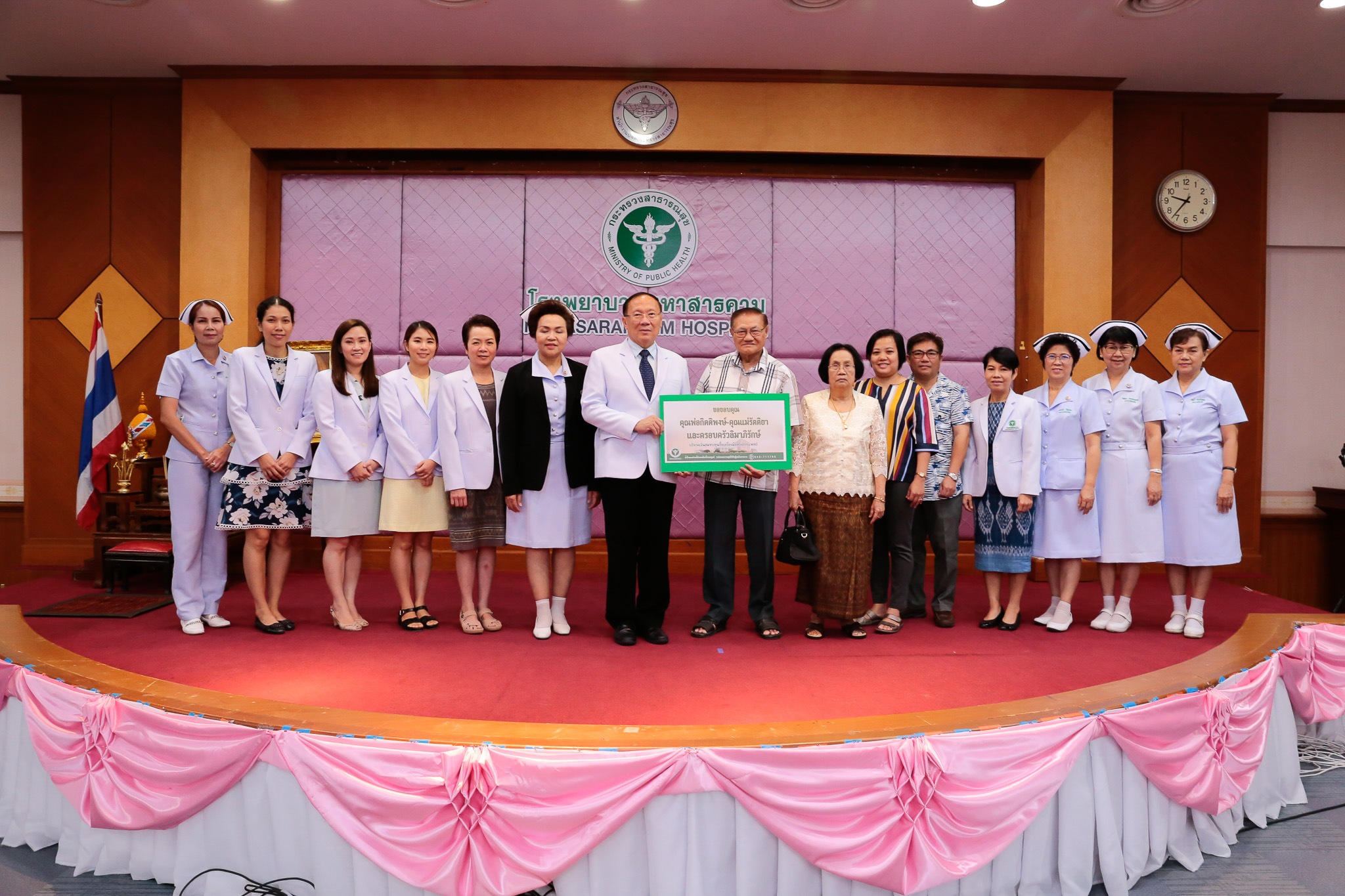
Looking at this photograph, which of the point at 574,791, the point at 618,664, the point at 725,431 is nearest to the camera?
the point at 574,791

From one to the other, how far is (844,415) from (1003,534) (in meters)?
1.12

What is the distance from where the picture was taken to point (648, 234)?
5.44 meters

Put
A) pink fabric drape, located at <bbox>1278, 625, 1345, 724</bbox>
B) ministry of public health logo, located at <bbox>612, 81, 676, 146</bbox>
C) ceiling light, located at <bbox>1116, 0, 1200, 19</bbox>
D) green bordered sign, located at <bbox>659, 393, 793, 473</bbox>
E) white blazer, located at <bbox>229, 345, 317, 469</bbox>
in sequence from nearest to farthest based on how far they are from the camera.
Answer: pink fabric drape, located at <bbox>1278, 625, 1345, 724</bbox> < green bordered sign, located at <bbox>659, 393, 793, 473</bbox> < white blazer, located at <bbox>229, 345, 317, 469</bbox> < ceiling light, located at <bbox>1116, 0, 1200, 19</bbox> < ministry of public health logo, located at <bbox>612, 81, 676, 146</bbox>

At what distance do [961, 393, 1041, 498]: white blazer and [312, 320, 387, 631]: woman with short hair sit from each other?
296 cm

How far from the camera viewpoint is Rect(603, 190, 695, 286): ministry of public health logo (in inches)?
214

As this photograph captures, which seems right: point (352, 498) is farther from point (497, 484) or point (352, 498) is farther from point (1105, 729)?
point (1105, 729)

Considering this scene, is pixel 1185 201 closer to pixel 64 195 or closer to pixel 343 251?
pixel 343 251

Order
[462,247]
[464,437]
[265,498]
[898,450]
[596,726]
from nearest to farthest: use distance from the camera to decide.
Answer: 1. [596,726]
2. [464,437]
3. [265,498]
4. [898,450]
5. [462,247]

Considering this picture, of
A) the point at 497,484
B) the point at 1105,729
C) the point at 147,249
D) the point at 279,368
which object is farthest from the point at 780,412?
the point at 147,249

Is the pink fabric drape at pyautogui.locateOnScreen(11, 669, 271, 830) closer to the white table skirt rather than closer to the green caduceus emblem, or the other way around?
the white table skirt

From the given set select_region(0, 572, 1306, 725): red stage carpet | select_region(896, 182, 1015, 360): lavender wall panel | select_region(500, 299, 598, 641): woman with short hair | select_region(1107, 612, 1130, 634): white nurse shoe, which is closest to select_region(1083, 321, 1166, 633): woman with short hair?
select_region(1107, 612, 1130, 634): white nurse shoe

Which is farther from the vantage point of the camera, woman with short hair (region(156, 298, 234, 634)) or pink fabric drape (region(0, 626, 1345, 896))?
woman with short hair (region(156, 298, 234, 634))

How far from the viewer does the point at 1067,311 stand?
5320 mm

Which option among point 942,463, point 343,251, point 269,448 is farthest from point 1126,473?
point 343,251
